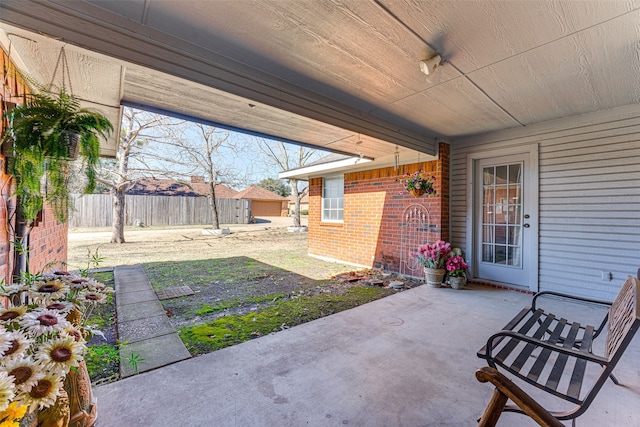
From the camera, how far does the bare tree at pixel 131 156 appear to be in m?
9.31

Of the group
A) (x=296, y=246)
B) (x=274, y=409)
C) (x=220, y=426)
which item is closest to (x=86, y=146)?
(x=220, y=426)

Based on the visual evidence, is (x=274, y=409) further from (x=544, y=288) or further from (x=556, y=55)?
(x=544, y=288)

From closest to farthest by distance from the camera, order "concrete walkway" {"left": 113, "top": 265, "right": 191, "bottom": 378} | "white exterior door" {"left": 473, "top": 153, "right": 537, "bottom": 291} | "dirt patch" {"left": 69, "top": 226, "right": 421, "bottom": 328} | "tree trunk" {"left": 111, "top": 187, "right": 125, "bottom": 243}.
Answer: "concrete walkway" {"left": 113, "top": 265, "right": 191, "bottom": 378} → "dirt patch" {"left": 69, "top": 226, "right": 421, "bottom": 328} → "white exterior door" {"left": 473, "top": 153, "right": 537, "bottom": 291} → "tree trunk" {"left": 111, "top": 187, "right": 125, "bottom": 243}

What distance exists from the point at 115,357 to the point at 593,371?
3.99 m

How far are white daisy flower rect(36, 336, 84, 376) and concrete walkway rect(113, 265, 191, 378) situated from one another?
1.41 metres

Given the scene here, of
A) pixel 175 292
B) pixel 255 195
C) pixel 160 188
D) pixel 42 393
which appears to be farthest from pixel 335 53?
pixel 255 195

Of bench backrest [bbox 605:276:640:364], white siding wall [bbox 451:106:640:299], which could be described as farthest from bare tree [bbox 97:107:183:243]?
bench backrest [bbox 605:276:640:364]

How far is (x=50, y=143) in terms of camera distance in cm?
160

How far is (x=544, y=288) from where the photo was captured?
422 centimetres

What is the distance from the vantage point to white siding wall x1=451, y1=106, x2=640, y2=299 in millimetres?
3602

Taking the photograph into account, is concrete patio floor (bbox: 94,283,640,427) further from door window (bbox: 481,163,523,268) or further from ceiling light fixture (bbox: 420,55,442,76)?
ceiling light fixture (bbox: 420,55,442,76)

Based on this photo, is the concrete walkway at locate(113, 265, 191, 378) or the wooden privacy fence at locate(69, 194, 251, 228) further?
the wooden privacy fence at locate(69, 194, 251, 228)

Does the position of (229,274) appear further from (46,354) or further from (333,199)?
(46,354)

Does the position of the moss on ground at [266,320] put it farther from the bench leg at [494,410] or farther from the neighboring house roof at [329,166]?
the neighboring house roof at [329,166]
